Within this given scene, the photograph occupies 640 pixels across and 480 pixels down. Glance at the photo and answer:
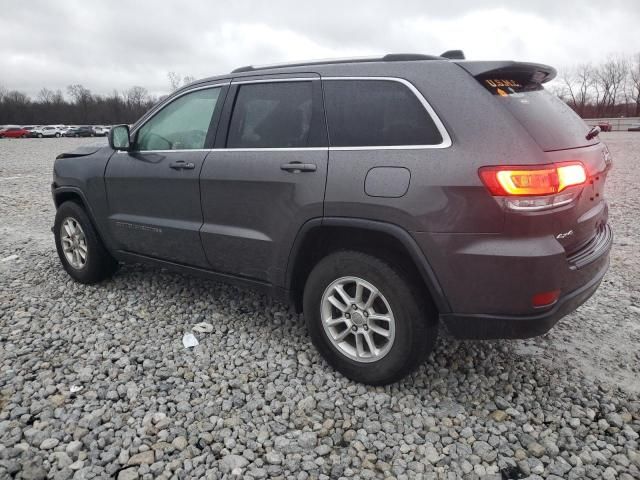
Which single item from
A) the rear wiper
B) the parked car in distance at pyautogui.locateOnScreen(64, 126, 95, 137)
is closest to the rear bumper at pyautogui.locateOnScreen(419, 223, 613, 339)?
the rear wiper

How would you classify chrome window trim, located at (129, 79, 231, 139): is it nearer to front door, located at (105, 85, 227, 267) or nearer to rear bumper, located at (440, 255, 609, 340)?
front door, located at (105, 85, 227, 267)

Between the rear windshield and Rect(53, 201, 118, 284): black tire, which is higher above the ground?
the rear windshield

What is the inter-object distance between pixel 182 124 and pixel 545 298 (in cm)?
278

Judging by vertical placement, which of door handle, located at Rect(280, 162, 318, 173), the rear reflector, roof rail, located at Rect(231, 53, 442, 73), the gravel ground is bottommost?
the gravel ground

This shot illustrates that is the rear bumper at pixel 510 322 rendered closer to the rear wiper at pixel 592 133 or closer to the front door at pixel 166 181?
the rear wiper at pixel 592 133

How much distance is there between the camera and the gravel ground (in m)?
2.36

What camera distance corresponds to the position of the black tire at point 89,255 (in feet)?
14.5

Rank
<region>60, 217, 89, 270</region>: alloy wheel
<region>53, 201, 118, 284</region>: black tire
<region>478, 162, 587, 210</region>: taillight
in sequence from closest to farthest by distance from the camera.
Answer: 1. <region>478, 162, 587, 210</region>: taillight
2. <region>53, 201, 118, 284</region>: black tire
3. <region>60, 217, 89, 270</region>: alloy wheel

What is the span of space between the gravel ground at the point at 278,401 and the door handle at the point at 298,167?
1238 millimetres

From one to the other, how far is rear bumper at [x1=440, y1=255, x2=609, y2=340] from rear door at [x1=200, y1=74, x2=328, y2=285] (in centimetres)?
96

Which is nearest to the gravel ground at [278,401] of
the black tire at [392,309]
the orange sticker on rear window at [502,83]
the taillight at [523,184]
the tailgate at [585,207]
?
the black tire at [392,309]

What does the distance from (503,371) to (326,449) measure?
129 centimetres

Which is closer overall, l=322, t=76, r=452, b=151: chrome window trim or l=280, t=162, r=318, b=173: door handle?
l=322, t=76, r=452, b=151: chrome window trim

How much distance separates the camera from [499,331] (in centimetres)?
252
